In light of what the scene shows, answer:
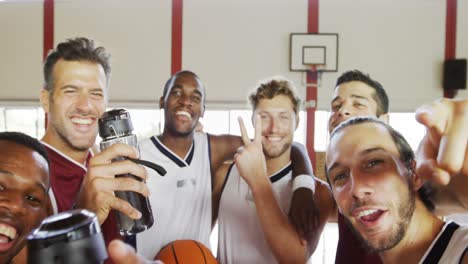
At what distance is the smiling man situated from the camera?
1588mm

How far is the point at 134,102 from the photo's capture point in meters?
5.66

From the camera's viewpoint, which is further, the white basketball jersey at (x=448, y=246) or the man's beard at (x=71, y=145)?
the man's beard at (x=71, y=145)

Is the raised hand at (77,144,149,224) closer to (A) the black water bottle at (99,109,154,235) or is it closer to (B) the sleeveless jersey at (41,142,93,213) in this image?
(A) the black water bottle at (99,109,154,235)

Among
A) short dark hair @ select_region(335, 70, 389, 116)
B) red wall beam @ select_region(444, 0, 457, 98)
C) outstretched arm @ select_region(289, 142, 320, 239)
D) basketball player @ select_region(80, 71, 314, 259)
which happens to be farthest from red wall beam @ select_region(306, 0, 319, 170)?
outstretched arm @ select_region(289, 142, 320, 239)

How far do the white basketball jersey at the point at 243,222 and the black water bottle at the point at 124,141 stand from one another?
0.83m

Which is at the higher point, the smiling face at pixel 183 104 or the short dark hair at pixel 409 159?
the smiling face at pixel 183 104

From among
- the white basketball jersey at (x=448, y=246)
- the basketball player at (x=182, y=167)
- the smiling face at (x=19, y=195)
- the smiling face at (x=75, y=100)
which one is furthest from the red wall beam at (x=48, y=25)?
the white basketball jersey at (x=448, y=246)

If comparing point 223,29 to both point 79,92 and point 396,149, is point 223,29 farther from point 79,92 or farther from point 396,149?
point 396,149

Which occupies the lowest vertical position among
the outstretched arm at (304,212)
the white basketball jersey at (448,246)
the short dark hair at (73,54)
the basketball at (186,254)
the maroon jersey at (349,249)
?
the basketball at (186,254)

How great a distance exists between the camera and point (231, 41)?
5.64 m

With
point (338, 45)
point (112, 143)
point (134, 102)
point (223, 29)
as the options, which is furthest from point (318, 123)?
point (112, 143)

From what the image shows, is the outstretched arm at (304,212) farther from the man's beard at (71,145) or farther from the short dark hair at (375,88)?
the man's beard at (71,145)

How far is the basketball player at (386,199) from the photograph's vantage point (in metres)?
1.10

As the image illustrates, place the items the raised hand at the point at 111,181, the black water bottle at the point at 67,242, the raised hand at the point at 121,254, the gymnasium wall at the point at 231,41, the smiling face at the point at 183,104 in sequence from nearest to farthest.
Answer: the black water bottle at the point at 67,242, the raised hand at the point at 121,254, the raised hand at the point at 111,181, the smiling face at the point at 183,104, the gymnasium wall at the point at 231,41
